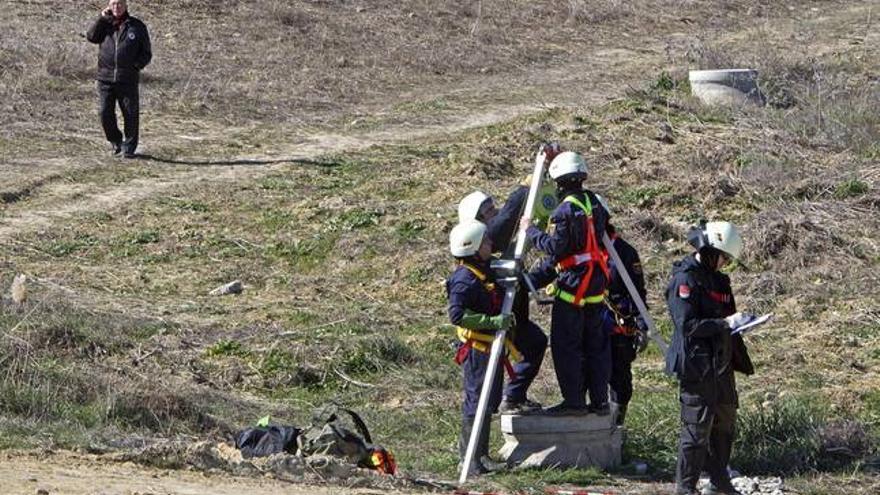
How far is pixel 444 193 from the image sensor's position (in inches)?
639

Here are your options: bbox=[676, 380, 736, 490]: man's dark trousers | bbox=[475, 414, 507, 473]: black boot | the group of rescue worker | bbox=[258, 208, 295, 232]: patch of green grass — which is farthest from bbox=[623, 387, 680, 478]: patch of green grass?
bbox=[258, 208, 295, 232]: patch of green grass

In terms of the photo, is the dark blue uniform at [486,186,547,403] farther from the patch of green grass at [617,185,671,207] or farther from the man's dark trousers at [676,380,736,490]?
the patch of green grass at [617,185,671,207]

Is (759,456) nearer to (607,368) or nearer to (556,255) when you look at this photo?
(607,368)

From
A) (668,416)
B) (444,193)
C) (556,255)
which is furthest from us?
(444,193)

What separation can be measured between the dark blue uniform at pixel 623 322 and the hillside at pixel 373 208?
331 mm

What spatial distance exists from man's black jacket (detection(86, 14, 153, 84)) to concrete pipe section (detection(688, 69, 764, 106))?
6657 mm

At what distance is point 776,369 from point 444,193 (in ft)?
16.1

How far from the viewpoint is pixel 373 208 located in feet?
51.9

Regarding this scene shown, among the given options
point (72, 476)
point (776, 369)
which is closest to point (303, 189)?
point (776, 369)

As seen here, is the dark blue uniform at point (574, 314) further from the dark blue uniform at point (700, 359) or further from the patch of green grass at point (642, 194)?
the patch of green grass at point (642, 194)

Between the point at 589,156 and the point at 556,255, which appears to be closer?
the point at 556,255

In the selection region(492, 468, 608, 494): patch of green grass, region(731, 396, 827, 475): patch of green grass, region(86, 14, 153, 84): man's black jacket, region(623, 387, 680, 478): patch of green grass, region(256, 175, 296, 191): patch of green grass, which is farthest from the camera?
region(86, 14, 153, 84): man's black jacket

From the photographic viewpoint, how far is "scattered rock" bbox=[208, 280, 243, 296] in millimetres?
13836

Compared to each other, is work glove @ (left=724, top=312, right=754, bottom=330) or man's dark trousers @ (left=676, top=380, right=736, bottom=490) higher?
work glove @ (left=724, top=312, right=754, bottom=330)
